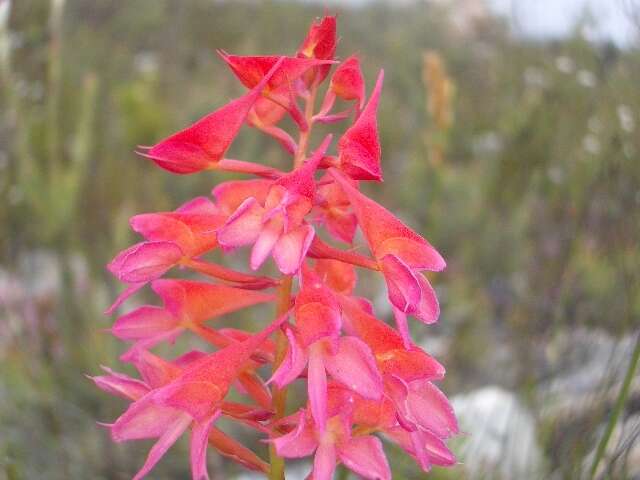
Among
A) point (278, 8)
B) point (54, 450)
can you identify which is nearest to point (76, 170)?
point (54, 450)

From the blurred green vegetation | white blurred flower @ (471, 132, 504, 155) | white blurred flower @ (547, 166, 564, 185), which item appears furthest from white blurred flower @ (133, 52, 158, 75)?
white blurred flower @ (547, 166, 564, 185)

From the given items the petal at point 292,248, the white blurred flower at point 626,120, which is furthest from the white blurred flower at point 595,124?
the petal at point 292,248

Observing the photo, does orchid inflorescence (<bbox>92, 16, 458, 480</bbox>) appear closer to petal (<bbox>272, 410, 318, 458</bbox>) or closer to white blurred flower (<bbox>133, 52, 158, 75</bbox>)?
petal (<bbox>272, 410, 318, 458</bbox>)

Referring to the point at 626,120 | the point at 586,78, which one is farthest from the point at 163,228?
the point at 586,78

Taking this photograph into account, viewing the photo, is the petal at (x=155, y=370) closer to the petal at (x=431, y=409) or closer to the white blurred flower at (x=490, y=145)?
the petal at (x=431, y=409)

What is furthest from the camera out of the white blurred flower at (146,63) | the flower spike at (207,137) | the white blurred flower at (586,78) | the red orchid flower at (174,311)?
the white blurred flower at (146,63)

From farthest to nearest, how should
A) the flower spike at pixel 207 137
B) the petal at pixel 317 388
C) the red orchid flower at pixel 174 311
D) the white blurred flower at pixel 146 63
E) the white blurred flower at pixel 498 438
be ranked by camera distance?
the white blurred flower at pixel 146 63 → the white blurred flower at pixel 498 438 → the red orchid flower at pixel 174 311 → the flower spike at pixel 207 137 → the petal at pixel 317 388
